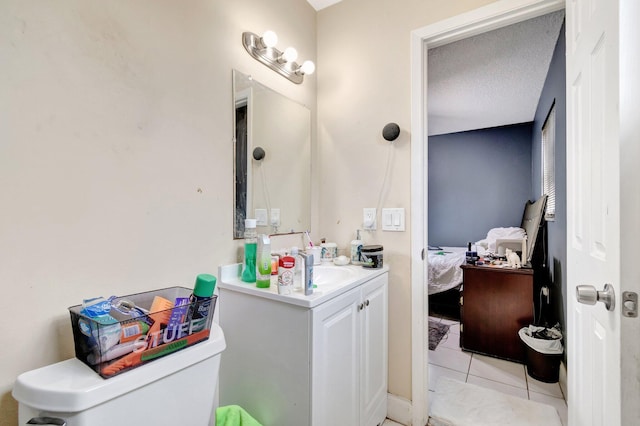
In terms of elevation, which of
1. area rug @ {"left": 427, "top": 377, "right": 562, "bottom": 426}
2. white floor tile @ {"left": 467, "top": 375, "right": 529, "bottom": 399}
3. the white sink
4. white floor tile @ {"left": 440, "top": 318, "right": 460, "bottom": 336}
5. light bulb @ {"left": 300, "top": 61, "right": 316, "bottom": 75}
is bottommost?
white floor tile @ {"left": 467, "top": 375, "right": 529, "bottom": 399}

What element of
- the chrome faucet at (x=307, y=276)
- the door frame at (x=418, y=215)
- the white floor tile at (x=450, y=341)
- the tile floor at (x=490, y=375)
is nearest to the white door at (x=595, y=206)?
the door frame at (x=418, y=215)

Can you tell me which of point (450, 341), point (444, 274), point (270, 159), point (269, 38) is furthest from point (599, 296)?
point (444, 274)

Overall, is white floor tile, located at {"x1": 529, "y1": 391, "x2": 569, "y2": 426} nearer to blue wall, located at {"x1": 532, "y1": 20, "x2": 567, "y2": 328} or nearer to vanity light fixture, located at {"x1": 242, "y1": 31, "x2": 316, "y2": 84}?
blue wall, located at {"x1": 532, "y1": 20, "x2": 567, "y2": 328}

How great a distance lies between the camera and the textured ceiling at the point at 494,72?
218 centimetres

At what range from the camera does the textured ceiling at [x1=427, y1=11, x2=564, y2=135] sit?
7.14 ft

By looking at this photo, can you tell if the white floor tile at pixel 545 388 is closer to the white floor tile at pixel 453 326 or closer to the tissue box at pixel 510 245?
the white floor tile at pixel 453 326

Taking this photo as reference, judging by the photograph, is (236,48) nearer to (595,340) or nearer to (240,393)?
(240,393)

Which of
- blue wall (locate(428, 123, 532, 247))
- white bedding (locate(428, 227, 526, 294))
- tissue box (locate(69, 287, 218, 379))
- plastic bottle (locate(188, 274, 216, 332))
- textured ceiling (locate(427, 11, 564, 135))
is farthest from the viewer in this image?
blue wall (locate(428, 123, 532, 247))

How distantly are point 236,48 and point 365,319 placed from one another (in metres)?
1.40

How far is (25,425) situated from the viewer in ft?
2.10

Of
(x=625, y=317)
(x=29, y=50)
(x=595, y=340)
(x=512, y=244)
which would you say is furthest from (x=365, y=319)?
(x=512, y=244)

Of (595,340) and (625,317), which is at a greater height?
(625,317)

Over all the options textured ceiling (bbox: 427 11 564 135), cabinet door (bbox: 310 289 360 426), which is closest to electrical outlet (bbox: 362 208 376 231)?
cabinet door (bbox: 310 289 360 426)

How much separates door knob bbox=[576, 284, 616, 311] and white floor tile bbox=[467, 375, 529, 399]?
61.6 inches
